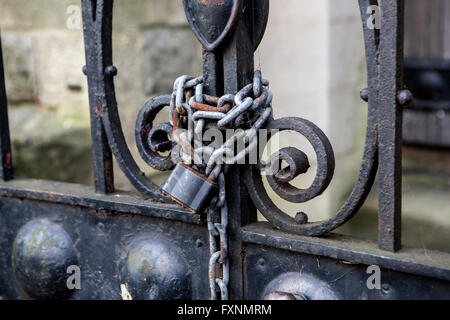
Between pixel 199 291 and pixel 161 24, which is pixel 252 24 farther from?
pixel 161 24

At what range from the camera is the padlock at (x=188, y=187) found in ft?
3.30

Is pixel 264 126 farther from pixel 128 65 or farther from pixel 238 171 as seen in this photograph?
pixel 128 65

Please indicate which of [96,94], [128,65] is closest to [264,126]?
[96,94]

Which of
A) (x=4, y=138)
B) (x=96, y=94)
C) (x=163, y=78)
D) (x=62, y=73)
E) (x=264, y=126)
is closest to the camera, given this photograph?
(x=264, y=126)

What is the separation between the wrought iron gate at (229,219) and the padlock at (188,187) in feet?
0.21

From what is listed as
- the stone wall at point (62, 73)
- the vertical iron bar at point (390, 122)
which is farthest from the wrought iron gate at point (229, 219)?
the stone wall at point (62, 73)

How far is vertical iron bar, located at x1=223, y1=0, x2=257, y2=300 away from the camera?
102 cm

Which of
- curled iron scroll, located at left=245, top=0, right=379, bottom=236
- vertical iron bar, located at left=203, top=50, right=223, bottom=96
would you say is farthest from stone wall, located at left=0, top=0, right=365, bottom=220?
curled iron scroll, located at left=245, top=0, right=379, bottom=236

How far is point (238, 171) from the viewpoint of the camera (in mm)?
1056

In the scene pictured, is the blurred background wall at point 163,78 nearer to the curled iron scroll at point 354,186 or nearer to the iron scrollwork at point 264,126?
the iron scrollwork at point 264,126

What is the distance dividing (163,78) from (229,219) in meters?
1.20

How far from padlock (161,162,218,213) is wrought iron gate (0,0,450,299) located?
0.07 meters

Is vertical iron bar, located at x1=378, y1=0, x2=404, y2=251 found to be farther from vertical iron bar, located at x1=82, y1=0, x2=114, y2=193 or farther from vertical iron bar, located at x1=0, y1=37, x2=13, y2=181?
vertical iron bar, located at x1=0, y1=37, x2=13, y2=181
